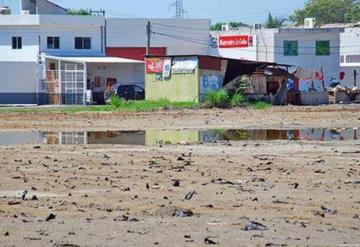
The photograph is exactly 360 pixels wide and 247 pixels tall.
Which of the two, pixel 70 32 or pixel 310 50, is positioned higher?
pixel 70 32

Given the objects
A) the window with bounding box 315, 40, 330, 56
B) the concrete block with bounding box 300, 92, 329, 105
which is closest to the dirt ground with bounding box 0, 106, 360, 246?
the concrete block with bounding box 300, 92, 329, 105

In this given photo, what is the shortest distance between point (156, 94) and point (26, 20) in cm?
1856

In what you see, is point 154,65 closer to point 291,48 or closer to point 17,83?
point 17,83

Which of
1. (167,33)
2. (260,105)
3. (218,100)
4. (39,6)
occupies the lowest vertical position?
(260,105)

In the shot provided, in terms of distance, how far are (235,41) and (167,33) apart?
38.6 ft

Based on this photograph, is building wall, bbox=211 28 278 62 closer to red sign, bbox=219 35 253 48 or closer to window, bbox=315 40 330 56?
red sign, bbox=219 35 253 48

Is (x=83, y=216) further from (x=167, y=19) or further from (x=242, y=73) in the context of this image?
(x=167, y=19)

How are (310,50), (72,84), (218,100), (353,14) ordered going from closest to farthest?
(218,100) < (72,84) < (310,50) < (353,14)

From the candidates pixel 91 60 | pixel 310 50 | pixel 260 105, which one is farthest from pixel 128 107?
pixel 310 50

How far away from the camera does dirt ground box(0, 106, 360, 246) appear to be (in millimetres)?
11086

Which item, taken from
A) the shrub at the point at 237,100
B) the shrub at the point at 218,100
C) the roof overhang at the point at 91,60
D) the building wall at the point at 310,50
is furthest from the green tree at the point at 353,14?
the shrub at the point at 218,100

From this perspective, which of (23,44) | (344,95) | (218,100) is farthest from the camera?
(23,44)

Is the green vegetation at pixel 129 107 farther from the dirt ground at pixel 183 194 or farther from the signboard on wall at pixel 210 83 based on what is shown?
the dirt ground at pixel 183 194

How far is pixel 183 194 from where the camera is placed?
50.1 ft
